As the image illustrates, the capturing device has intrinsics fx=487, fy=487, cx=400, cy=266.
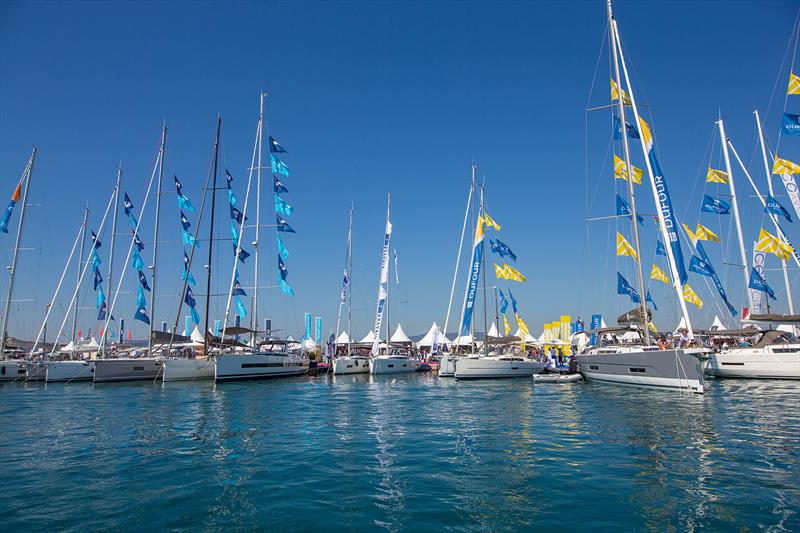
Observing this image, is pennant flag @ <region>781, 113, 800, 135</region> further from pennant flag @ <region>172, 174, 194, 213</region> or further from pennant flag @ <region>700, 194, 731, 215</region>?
pennant flag @ <region>172, 174, 194, 213</region>

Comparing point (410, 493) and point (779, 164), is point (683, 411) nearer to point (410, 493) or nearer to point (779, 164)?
point (410, 493)

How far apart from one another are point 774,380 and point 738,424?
78.7 ft

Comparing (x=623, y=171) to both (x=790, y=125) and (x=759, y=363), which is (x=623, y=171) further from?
(x=759, y=363)

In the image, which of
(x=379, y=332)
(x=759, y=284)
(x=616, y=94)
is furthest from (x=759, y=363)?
(x=379, y=332)

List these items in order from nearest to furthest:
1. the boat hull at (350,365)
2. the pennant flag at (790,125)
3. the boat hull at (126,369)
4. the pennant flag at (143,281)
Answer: the pennant flag at (790,125) → the boat hull at (126,369) → the pennant flag at (143,281) → the boat hull at (350,365)

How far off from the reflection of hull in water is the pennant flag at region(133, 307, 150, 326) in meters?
49.8

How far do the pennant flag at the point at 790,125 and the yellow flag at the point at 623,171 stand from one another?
34.2 feet

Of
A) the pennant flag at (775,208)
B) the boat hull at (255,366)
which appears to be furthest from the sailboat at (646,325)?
the boat hull at (255,366)

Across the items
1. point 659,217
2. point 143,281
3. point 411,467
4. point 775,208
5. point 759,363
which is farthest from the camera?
point 143,281

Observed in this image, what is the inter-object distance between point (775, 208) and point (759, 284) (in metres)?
6.44

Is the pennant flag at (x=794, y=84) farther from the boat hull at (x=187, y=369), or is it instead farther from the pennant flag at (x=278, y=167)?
the boat hull at (x=187, y=369)

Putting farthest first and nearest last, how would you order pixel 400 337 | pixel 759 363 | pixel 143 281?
1. pixel 400 337
2. pixel 143 281
3. pixel 759 363

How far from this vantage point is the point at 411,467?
12305 millimetres

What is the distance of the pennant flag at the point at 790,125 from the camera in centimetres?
3238
